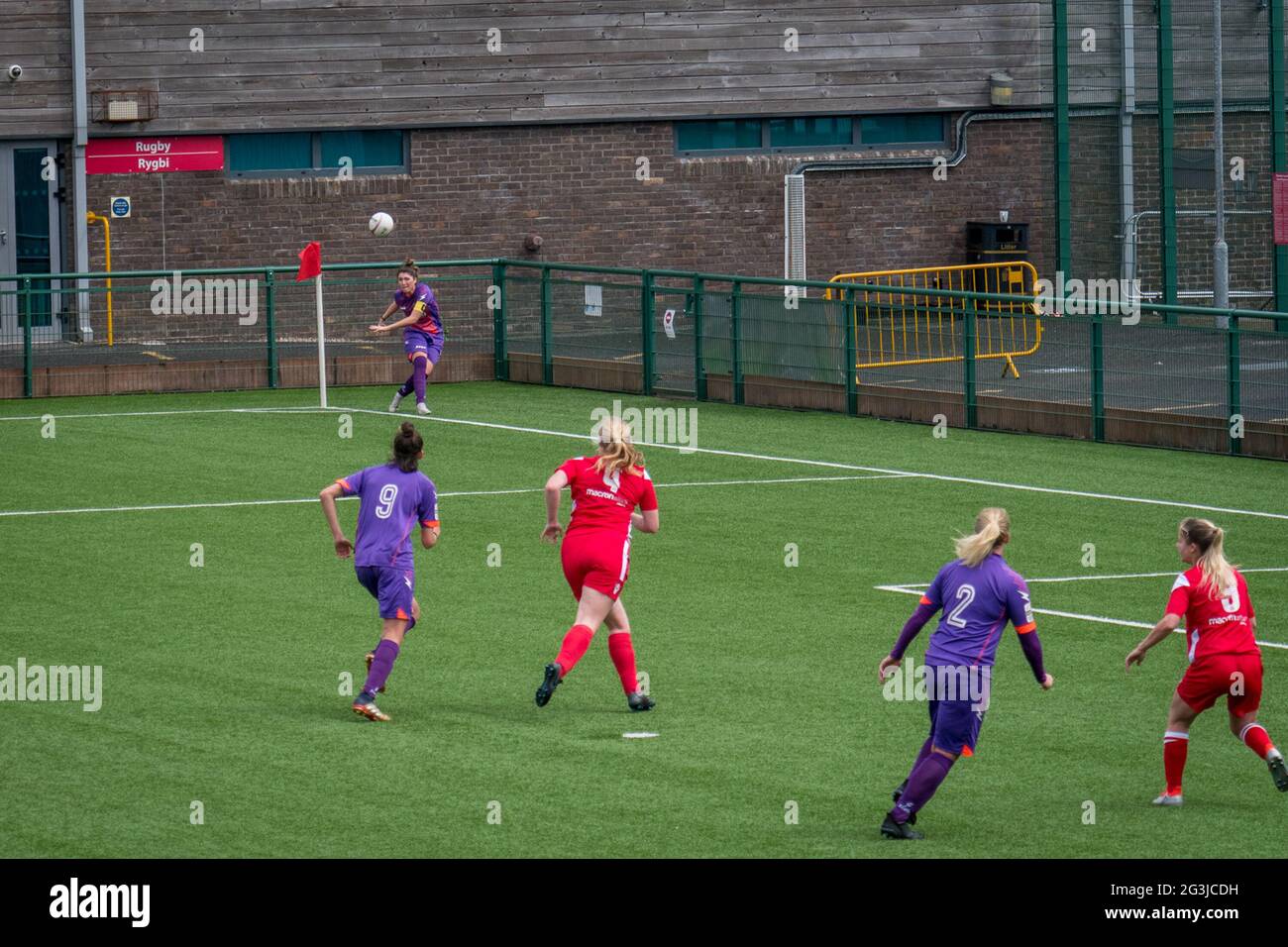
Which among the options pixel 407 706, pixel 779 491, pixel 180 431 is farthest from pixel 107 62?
pixel 407 706

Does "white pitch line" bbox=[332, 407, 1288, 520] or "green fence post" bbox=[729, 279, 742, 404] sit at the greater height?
"green fence post" bbox=[729, 279, 742, 404]

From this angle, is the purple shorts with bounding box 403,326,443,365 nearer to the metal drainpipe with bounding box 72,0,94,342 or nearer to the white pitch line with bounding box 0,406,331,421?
the white pitch line with bounding box 0,406,331,421

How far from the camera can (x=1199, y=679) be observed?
434 inches

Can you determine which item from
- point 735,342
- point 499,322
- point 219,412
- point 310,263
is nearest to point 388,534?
point 310,263

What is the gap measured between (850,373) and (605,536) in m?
14.3

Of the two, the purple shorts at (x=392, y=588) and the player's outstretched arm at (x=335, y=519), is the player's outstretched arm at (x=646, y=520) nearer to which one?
the purple shorts at (x=392, y=588)

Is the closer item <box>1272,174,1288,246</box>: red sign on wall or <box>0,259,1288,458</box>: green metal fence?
<box>0,259,1288,458</box>: green metal fence

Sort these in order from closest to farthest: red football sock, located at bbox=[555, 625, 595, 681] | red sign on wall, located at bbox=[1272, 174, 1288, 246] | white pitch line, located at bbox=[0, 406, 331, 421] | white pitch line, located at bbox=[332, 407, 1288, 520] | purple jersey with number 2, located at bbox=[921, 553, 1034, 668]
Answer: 1. purple jersey with number 2, located at bbox=[921, 553, 1034, 668]
2. red football sock, located at bbox=[555, 625, 595, 681]
3. white pitch line, located at bbox=[332, 407, 1288, 520]
4. white pitch line, located at bbox=[0, 406, 331, 421]
5. red sign on wall, located at bbox=[1272, 174, 1288, 246]

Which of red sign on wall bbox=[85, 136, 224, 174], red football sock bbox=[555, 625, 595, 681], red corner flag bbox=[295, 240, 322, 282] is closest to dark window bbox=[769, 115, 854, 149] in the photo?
red sign on wall bbox=[85, 136, 224, 174]

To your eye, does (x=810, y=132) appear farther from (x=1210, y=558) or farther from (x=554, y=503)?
(x=1210, y=558)

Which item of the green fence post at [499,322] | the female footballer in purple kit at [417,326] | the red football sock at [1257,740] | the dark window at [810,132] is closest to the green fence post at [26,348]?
the female footballer in purple kit at [417,326]

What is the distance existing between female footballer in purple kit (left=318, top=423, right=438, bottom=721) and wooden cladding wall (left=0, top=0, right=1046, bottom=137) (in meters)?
21.0

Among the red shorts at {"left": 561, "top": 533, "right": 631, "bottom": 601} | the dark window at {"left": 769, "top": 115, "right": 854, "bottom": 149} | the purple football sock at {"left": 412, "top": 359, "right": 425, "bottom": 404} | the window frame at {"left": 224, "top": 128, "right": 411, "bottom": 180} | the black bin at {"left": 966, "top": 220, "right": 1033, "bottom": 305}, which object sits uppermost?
the dark window at {"left": 769, "top": 115, "right": 854, "bottom": 149}

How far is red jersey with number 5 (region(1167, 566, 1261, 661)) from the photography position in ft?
36.0
